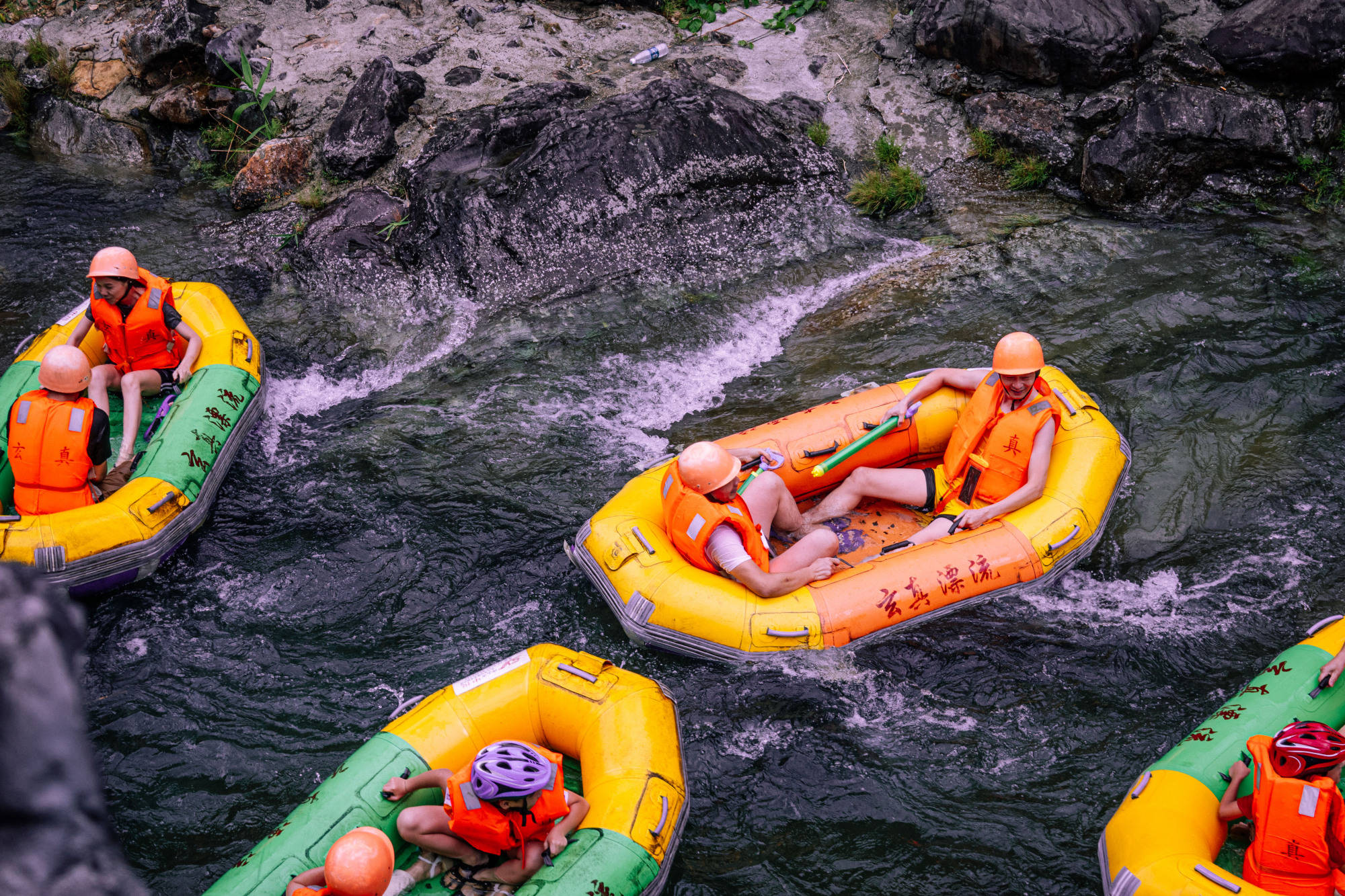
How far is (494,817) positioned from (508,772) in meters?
0.20

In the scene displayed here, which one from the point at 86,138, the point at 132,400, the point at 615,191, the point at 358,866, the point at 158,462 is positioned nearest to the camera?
the point at 358,866

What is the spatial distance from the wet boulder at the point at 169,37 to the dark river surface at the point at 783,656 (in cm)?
213

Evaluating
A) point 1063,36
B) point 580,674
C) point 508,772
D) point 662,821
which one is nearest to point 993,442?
point 580,674

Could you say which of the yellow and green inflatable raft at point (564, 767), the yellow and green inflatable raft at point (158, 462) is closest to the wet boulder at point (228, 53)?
the yellow and green inflatable raft at point (158, 462)

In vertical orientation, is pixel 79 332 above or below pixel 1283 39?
below

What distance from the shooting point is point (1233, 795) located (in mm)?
3803

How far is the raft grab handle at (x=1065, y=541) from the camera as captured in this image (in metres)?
4.96

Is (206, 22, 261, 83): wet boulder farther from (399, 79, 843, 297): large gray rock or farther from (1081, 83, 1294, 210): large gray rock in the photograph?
(1081, 83, 1294, 210): large gray rock

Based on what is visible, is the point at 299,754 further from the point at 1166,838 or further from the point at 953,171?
the point at 953,171

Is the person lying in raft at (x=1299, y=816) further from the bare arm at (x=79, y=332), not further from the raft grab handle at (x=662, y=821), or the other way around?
the bare arm at (x=79, y=332)

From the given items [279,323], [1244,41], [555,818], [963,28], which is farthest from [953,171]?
[555,818]

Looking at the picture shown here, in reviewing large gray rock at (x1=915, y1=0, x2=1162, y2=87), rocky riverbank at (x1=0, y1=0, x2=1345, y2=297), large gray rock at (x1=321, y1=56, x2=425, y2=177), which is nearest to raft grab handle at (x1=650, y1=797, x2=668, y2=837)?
rocky riverbank at (x1=0, y1=0, x2=1345, y2=297)

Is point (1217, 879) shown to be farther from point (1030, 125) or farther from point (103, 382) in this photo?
point (1030, 125)

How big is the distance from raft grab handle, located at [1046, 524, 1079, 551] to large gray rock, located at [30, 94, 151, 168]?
890 centimetres
